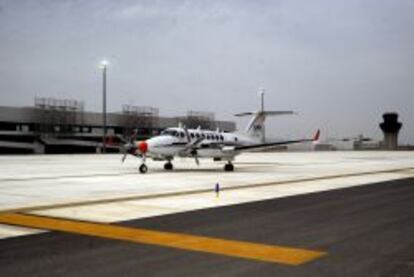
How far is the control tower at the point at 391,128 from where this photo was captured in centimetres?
14038

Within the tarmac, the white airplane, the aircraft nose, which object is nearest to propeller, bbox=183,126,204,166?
the white airplane

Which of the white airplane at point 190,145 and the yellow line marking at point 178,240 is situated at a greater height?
the white airplane at point 190,145

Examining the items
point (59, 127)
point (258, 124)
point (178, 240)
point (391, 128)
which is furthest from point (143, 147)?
point (391, 128)

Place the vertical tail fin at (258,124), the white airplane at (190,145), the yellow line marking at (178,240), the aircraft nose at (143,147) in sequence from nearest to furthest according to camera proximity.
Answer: the yellow line marking at (178,240) < the aircraft nose at (143,147) < the white airplane at (190,145) < the vertical tail fin at (258,124)

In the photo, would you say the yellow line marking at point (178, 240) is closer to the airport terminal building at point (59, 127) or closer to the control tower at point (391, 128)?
the airport terminal building at point (59, 127)

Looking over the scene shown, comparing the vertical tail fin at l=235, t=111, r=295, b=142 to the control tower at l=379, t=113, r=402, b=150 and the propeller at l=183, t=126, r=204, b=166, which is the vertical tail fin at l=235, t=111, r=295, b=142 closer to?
the propeller at l=183, t=126, r=204, b=166

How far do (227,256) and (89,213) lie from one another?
642 centimetres

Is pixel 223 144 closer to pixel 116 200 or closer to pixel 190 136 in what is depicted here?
pixel 190 136

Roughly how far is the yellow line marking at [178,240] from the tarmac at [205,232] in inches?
0.8

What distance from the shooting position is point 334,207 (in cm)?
1595

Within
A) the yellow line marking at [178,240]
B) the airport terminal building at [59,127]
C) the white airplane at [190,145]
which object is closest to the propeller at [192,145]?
the white airplane at [190,145]

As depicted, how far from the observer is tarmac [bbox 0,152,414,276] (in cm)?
846

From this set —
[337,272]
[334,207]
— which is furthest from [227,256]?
[334,207]

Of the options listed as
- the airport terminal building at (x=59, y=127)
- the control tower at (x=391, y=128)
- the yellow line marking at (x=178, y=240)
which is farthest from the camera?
the control tower at (x=391, y=128)
